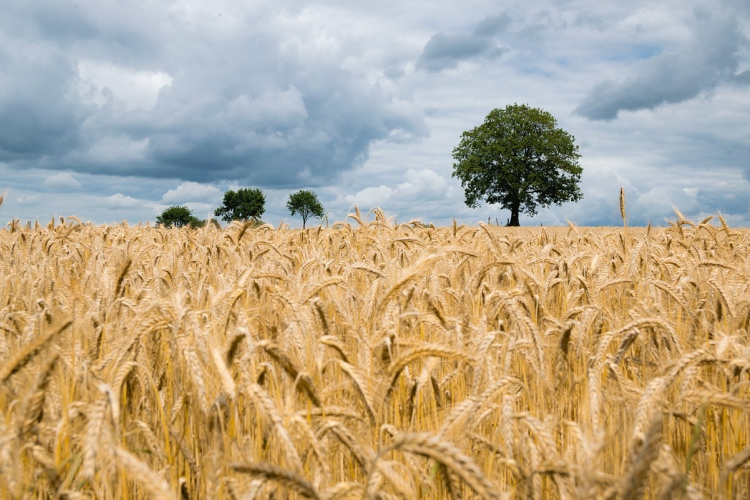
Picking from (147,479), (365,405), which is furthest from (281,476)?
(365,405)

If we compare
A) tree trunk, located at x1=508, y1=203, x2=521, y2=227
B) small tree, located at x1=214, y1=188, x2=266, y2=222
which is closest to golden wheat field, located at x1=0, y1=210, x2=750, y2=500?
tree trunk, located at x1=508, y1=203, x2=521, y2=227

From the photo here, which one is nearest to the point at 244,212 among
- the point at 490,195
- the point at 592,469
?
the point at 490,195

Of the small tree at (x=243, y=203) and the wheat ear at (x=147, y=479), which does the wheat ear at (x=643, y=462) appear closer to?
the wheat ear at (x=147, y=479)

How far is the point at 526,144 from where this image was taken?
50094mm

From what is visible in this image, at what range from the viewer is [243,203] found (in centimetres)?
7956

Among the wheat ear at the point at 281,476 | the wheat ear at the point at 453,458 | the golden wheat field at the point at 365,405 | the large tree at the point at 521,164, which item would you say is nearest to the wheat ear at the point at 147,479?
the golden wheat field at the point at 365,405

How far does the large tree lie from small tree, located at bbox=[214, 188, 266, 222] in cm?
3823

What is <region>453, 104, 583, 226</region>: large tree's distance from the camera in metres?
49.5

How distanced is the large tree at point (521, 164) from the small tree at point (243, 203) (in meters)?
38.2

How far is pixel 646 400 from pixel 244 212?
255ft

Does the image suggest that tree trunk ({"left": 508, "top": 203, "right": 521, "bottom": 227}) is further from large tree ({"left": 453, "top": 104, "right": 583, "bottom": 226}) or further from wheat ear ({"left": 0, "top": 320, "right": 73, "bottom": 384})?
wheat ear ({"left": 0, "top": 320, "right": 73, "bottom": 384})

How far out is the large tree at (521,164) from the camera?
4950 centimetres

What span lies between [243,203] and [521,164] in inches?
1781

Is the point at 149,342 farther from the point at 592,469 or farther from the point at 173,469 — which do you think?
the point at 592,469
